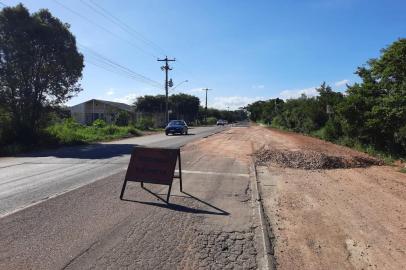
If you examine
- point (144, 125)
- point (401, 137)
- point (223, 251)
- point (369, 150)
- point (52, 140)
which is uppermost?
point (401, 137)

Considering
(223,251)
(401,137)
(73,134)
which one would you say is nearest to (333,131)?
(401,137)

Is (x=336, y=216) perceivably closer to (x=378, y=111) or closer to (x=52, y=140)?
(x=378, y=111)

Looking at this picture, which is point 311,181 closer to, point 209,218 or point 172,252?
point 209,218

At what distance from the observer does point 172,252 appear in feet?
19.2

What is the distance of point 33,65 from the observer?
2895 centimetres

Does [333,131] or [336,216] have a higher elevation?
[333,131]

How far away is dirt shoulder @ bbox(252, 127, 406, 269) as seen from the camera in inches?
230

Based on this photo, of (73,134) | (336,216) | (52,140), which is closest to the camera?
(336,216)

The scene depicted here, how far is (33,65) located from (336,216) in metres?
25.7

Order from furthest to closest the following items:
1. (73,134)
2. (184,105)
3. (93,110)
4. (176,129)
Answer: (184,105)
(93,110)
(176,129)
(73,134)

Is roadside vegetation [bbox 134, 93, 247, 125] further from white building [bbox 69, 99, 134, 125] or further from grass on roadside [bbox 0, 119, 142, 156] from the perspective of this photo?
grass on roadside [bbox 0, 119, 142, 156]

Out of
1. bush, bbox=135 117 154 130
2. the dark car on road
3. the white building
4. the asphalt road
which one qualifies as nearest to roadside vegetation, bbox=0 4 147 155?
the asphalt road

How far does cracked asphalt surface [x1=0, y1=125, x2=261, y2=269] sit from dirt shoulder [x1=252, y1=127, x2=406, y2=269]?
586 millimetres

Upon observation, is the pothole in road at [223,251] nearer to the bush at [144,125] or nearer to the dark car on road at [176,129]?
the dark car on road at [176,129]
